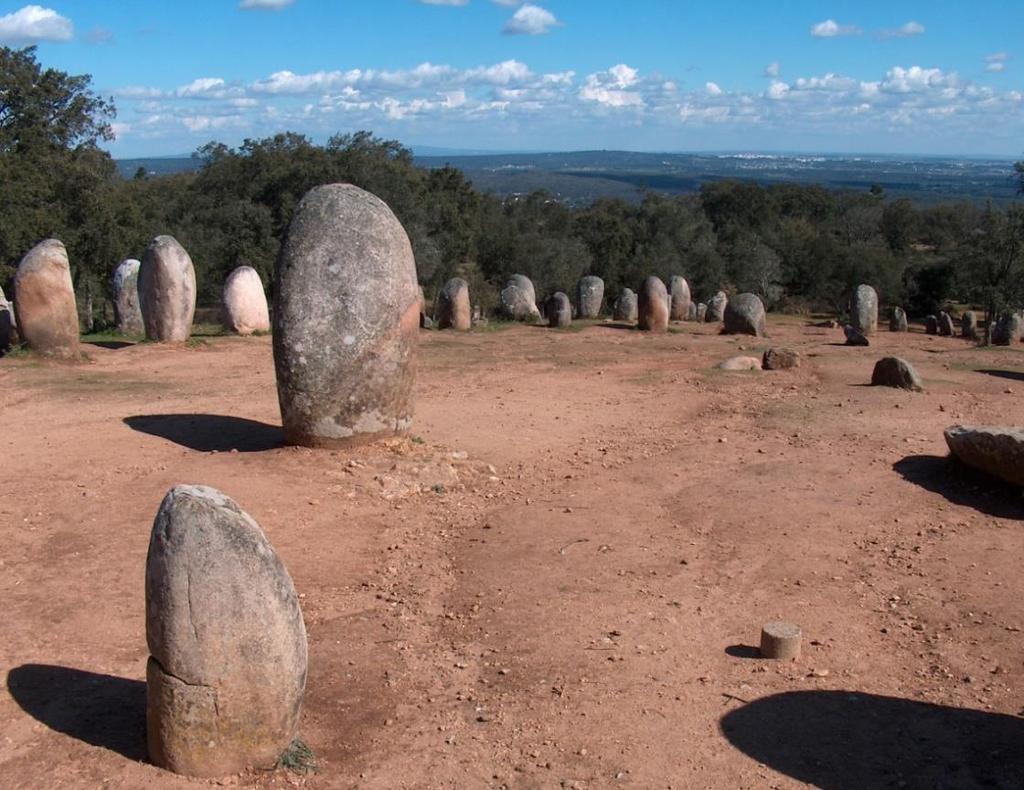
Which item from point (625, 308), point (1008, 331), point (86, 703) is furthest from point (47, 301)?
point (1008, 331)

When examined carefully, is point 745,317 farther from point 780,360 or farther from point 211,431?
point 211,431

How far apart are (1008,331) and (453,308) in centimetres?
1238

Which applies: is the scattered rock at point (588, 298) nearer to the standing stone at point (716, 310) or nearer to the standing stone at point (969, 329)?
the standing stone at point (716, 310)

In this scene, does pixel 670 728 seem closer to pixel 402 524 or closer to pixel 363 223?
pixel 402 524

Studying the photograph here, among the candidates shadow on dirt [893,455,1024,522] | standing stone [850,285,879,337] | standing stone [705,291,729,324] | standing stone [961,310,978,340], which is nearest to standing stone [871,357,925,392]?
shadow on dirt [893,455,1024,522]

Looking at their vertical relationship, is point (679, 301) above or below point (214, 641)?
below

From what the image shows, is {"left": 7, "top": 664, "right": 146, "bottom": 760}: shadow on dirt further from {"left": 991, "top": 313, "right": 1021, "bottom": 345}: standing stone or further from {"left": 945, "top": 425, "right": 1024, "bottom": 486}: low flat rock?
{"left": 991, "top": 313, "right": 1021, "bottom": 345}: standing stone

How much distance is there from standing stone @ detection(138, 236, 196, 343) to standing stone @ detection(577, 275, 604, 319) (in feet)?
41.7

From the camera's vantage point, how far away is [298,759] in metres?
5.42

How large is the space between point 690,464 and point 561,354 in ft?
27.8

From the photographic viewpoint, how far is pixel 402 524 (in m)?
9.34

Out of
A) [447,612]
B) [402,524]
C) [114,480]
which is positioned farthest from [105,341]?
[447,612]

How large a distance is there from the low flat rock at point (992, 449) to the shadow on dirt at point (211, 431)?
23.1ft

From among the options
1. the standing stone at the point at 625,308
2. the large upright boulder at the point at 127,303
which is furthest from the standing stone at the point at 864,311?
the large upright boulder at the point at 127,303
